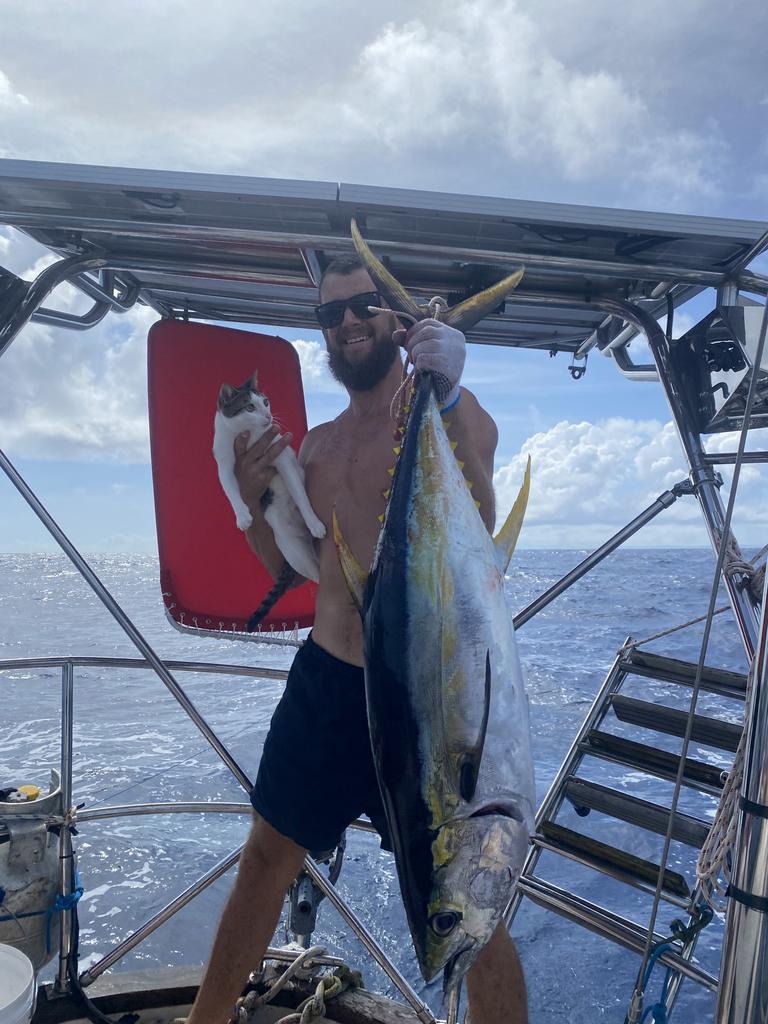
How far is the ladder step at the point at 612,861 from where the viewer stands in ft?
5.70

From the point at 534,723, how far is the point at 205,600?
5.73m

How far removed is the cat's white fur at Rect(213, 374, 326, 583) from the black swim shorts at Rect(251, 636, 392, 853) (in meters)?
0.35

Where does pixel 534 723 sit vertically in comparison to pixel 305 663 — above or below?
Answer: below

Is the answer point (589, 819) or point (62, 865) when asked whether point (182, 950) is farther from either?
point (589, 819)

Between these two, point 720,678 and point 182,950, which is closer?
point 720,678

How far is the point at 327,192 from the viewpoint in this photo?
1430mm

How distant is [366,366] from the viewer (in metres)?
1.84

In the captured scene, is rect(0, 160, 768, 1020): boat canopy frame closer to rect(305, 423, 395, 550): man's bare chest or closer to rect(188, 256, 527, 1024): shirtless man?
rect(188, 256, 527, 1024): shirtless man

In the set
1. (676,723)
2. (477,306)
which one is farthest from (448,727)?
(676,723)

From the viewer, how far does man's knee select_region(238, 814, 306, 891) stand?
1.69 meters

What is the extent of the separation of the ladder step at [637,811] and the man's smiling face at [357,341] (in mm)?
1378

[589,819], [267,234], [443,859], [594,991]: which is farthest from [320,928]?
[267,234]

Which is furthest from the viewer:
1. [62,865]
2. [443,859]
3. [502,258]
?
[62,865]

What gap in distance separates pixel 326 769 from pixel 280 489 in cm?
72
